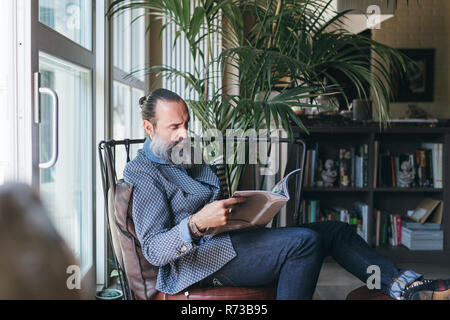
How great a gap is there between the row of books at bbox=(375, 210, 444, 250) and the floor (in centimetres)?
15

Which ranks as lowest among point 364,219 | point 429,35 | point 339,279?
point 339,279

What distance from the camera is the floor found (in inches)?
113

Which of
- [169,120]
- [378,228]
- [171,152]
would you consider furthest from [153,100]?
[378,228]

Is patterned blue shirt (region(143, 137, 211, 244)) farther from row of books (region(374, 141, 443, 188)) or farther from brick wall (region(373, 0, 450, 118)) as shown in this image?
brick wall (region(373, 0, 450, 118))

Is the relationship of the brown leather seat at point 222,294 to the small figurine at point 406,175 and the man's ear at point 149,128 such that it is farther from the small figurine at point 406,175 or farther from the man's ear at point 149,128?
the small figurine at point 406,175

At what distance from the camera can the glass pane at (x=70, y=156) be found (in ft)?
5.90

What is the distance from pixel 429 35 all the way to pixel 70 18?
586cm

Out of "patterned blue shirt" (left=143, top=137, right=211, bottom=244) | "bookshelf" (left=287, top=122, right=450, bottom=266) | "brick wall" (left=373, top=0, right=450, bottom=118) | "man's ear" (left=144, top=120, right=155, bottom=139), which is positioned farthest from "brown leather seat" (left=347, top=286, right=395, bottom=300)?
"brick wall" (left=373, top=0, right=450, bottom=118)

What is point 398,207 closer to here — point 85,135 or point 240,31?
point 240,31

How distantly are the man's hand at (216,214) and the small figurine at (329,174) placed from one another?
88.0 inches

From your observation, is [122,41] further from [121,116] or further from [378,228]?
[378,228]

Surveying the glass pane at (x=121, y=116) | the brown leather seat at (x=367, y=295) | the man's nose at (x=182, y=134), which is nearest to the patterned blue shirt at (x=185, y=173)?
the man's nose at (x=182, y=134)

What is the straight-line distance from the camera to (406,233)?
359 cm

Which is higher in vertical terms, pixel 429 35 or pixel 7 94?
pixel 429 35
